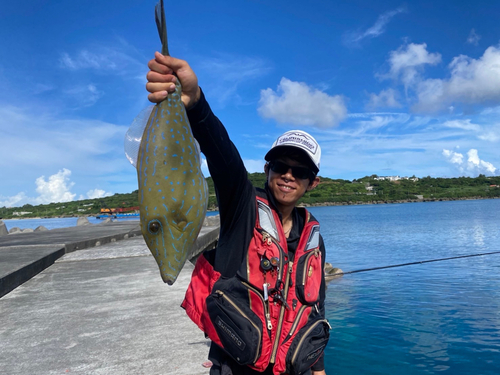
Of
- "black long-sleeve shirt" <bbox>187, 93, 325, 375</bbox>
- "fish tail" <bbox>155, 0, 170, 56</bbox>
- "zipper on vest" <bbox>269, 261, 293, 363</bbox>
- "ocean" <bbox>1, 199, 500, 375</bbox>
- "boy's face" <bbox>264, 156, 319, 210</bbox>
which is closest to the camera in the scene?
"fish tail" <bbox>155, 0, 170, 56</bbox>

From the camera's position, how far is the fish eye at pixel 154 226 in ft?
5.04

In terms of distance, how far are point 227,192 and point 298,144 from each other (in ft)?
1.74

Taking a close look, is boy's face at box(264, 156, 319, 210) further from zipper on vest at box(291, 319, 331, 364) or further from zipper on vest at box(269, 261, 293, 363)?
zipper on vest at box(291, 319, 331, 364)

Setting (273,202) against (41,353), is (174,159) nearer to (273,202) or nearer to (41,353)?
(273,202)

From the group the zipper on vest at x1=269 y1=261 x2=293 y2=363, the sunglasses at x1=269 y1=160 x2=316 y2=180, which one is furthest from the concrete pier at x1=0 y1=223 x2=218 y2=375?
the sunglasses at x1=269 y1=160 x2=316 y2=180

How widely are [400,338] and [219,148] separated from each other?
941cm

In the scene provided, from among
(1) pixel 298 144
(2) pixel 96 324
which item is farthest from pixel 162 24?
(2) pixel 96 324

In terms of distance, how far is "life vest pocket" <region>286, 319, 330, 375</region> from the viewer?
2.07 m

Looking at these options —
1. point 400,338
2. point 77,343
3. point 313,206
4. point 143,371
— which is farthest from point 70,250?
point 313,206

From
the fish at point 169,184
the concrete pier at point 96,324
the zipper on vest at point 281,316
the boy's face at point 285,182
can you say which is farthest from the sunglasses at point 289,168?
the concrete pier at point 96,324

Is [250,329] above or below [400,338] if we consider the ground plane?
above

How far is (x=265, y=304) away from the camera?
2.11 metres

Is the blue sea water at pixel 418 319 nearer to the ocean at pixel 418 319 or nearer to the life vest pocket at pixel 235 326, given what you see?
the ocean at pixel 418 319

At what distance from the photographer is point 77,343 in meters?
3.94
